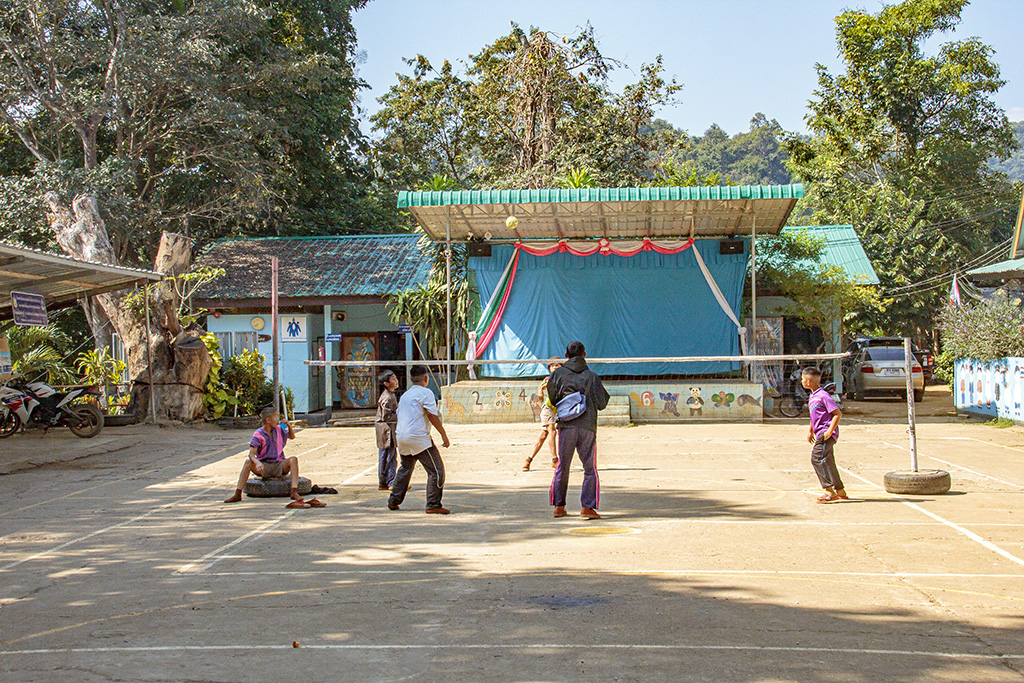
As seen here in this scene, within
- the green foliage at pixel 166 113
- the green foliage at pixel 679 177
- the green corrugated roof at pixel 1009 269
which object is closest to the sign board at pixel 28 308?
the green foliage at pixel 166 113

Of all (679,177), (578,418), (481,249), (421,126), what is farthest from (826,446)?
(421,126)

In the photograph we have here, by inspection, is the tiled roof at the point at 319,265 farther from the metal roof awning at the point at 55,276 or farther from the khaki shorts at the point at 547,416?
the khaki shorts at the point at 547,416

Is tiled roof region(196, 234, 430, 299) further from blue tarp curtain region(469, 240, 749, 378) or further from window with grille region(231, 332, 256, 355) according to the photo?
blue tarp curtain region(469, 240, 749, 378)

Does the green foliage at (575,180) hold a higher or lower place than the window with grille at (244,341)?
higher

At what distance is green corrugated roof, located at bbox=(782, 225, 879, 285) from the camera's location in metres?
23.2

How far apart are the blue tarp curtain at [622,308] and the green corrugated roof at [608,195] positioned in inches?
116

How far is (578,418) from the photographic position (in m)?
8.62

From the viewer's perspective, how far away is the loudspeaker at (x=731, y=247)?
20875 millimetres

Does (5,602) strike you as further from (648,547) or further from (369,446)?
(369,446)

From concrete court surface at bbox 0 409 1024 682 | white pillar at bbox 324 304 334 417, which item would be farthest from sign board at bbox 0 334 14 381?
white pillar at bbox 324 304 334 417

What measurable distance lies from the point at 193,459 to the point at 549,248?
9988 mm

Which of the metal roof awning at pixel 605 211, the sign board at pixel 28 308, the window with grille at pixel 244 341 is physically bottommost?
the window with grille at pixel 244 341

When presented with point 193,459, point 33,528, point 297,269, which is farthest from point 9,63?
point 33,528

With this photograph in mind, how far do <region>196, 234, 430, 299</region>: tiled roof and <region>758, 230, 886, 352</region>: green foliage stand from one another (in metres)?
8.97
